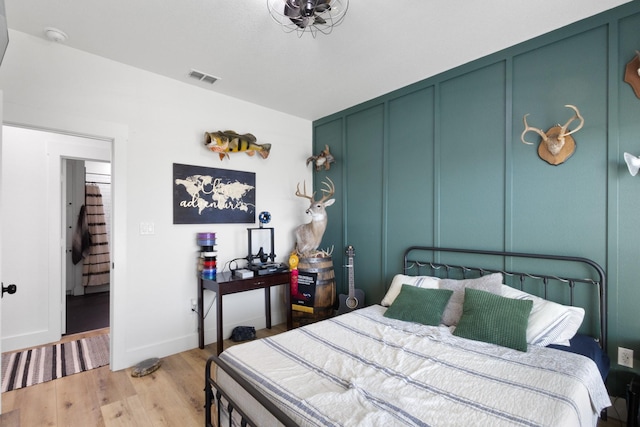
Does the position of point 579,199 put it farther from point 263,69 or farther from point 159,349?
point 159,349

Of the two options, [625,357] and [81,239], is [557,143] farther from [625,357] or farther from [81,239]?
[81,239]

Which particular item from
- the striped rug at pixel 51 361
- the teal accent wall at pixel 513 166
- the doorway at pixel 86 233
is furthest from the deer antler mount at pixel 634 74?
the doorway at pixel 86 233

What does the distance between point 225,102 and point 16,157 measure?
2.11m

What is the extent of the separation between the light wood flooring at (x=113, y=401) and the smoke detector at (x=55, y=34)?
2.62m

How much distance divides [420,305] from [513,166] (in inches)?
51.7

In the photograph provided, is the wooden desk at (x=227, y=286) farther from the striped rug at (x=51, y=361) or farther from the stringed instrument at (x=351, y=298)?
the striped rug at (x=51, y=361)

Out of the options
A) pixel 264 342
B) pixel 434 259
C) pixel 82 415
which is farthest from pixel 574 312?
pixel 82 415

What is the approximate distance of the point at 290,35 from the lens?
7.28 ft

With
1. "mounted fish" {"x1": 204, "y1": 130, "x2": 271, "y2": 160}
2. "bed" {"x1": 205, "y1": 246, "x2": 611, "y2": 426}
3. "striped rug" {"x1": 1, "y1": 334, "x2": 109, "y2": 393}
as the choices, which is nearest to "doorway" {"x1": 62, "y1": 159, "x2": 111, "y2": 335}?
"striped rug" {"x1": 1, "y1": 334, "x2": 109, "y2": 393}

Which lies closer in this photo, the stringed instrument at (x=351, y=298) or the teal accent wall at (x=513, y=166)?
the teal accent wall at (x=513, y=166)

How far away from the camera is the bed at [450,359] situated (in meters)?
1.22

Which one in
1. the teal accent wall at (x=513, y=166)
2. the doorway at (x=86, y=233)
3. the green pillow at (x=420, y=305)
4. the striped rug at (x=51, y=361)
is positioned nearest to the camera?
the teal accent wall at (x=513, y=166)

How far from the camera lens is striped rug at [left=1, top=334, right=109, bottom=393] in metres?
2.44

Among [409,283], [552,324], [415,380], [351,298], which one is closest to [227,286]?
[351,298]
